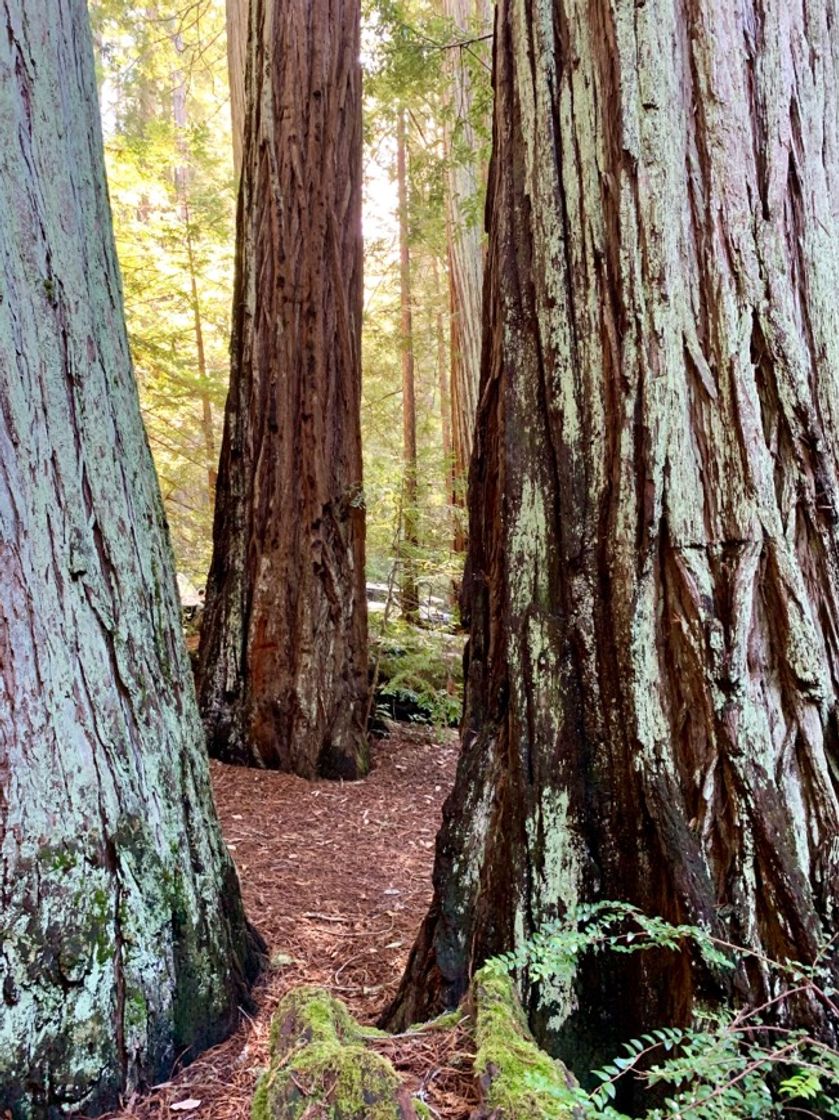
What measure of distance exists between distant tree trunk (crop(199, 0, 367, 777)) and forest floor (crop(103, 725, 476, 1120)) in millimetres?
444

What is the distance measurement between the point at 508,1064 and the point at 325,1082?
0.99ft

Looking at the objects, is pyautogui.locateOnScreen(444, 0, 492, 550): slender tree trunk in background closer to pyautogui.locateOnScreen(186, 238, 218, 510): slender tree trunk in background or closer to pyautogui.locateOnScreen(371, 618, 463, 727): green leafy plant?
pyautogui.locateOnScreen(371, 618, 463, 727): green leafy plant

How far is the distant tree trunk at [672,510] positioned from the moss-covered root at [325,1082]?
660 mm

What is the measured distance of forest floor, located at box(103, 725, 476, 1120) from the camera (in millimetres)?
1637

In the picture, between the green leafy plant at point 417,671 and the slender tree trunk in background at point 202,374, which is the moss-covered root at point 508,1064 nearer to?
the green leafy plant at point 417,671

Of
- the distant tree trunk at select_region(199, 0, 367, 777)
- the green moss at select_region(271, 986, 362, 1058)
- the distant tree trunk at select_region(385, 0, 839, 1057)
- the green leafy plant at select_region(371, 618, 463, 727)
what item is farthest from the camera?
the green leafy plant at select_region(371, 618, 463, 727)

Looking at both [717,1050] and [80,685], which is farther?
[80,685]

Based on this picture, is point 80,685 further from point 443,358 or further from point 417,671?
point 443,358

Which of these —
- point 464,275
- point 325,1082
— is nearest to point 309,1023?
point 325,1082

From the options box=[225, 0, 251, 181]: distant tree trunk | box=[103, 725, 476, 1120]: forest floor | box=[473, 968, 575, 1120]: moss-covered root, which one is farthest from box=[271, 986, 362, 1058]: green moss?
box=[225, 0, 251, 181]: distant tree trunk

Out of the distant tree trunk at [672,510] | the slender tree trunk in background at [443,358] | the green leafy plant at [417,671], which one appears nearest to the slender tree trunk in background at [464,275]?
the slender tree trunk in background at [443,358]

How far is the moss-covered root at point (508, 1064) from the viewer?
1.09 metres

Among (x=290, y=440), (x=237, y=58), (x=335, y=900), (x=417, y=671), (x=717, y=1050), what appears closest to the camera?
(x=717, y=1050)

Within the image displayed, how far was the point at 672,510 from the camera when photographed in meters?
1.69
